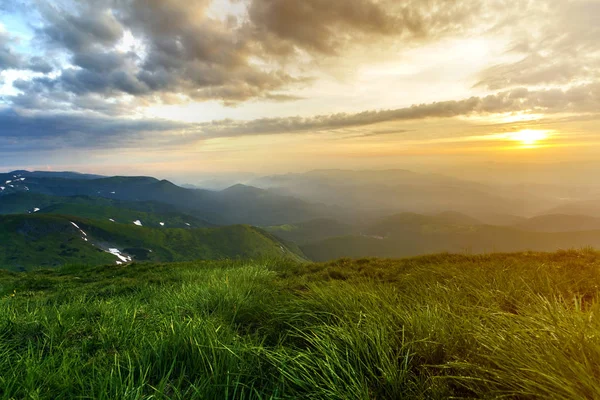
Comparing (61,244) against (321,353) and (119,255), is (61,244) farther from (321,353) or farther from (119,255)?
(321,353)

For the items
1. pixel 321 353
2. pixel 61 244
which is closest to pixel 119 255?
pixel 61 244

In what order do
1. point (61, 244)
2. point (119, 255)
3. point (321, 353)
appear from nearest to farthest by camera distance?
1. point (321, 353)
2. point (61, 244)
3. point (119, 255)

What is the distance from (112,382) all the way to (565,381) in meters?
4.11

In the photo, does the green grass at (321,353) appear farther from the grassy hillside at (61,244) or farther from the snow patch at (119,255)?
the snow patch at (119,255)

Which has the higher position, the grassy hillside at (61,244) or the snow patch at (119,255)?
the grassy hillside at (61,244)

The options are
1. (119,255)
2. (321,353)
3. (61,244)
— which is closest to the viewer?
(321,353)

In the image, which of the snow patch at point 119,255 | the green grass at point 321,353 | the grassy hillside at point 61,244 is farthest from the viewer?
the snow patch at point 119,255

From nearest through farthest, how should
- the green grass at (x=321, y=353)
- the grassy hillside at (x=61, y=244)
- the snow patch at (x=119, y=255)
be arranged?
1. the green grass at (x=321, y=353)
2. the grassy hillside at (x=61, y=244)
3. the snow patch at (x=119, y=255)

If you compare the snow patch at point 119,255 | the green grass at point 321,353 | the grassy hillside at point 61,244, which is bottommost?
the snow patch at point 119,255

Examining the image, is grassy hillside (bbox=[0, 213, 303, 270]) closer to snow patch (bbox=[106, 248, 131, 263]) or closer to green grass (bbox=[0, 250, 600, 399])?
snow patch (bbox=[106, 248, 131, 263])

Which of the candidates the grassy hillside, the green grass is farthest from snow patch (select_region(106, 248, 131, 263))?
the green grass

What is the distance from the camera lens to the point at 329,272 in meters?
11.9

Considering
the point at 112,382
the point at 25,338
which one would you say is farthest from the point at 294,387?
the point at 25,338

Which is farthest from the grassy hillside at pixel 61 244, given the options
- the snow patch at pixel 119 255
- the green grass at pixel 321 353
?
the green grass at pixel 321 353
